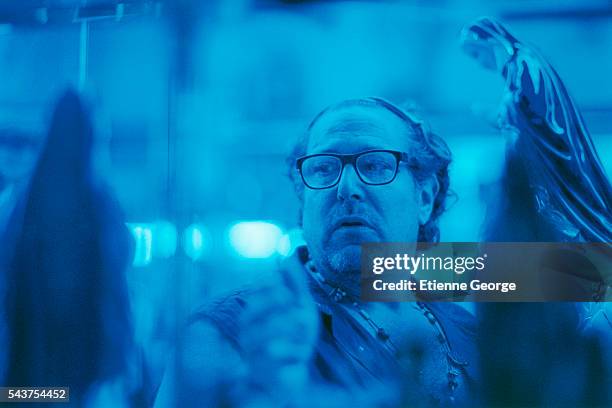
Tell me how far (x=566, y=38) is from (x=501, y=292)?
0.96 meters

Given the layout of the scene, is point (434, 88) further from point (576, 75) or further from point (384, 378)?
point (384, 378)

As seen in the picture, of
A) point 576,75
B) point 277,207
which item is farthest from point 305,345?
point 576,75

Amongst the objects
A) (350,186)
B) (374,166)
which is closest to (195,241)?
(350,186)

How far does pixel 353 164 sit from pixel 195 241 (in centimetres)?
65

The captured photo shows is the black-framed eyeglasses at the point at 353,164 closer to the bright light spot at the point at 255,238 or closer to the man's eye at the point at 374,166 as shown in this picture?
the man's eye at the point at 374,166

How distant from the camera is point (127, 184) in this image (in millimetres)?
2598

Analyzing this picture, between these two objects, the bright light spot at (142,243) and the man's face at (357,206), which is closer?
the man's face at (357,206)

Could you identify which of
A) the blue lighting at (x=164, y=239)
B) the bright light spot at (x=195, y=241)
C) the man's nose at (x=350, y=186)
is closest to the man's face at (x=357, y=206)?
the man's nose at (x=350, y=186)

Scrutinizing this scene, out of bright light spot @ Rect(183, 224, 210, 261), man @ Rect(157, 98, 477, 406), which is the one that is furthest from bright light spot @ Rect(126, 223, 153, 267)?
man @ Rect(157, 98, 477, 406)

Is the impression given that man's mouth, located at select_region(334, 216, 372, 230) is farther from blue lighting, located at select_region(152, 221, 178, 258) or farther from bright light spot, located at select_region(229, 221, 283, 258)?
blue lighting, located at select_region(152, 221, 178, 258)

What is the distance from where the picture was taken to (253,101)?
257 centimetres

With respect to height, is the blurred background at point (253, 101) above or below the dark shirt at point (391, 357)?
above

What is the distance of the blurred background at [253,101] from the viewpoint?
99.2 inches

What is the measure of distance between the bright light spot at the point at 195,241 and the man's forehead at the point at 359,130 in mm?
504
